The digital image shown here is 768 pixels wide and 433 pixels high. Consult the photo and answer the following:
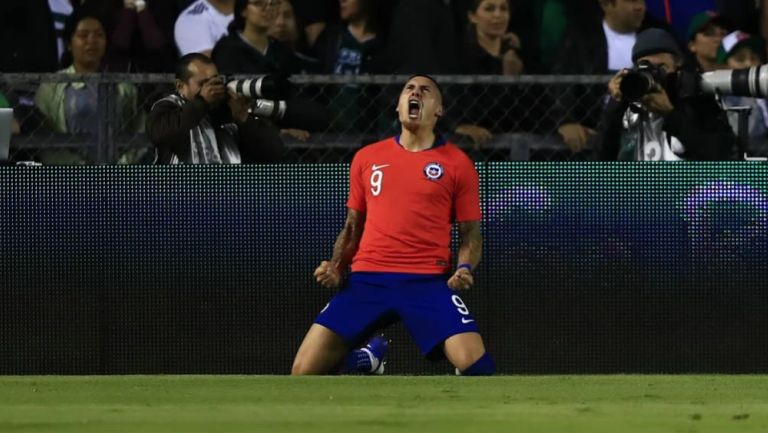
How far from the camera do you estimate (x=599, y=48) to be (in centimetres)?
1205

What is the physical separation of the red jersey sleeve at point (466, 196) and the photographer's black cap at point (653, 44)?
2521 mm

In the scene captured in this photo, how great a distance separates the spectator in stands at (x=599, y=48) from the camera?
38.1ft

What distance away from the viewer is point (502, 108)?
37.1 feet

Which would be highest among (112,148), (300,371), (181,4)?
(181,4)

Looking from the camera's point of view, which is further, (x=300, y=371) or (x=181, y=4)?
(x=181, y=4)

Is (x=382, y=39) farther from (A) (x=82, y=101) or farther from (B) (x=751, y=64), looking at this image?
(B) (x=751, y=64)

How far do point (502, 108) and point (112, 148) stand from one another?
2.41 meters

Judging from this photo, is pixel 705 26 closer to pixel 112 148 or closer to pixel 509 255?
pixel 509 255

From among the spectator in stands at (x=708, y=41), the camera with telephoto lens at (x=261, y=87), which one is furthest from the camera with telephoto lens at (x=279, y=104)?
the spectator in stands at (x=708, y=41)
